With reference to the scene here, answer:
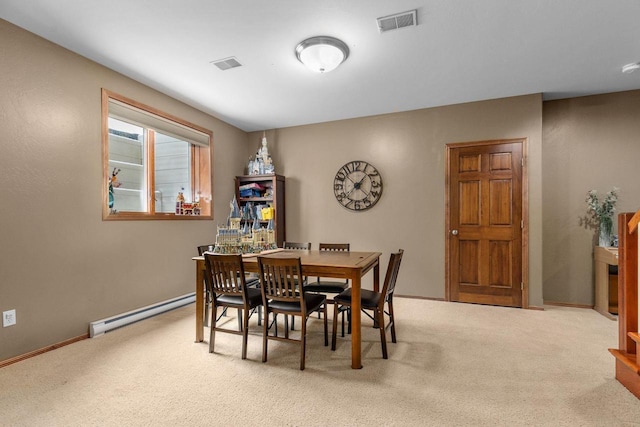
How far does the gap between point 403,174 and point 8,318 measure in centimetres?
450

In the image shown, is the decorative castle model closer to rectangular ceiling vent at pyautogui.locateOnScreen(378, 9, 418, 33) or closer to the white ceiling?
the white ceiling

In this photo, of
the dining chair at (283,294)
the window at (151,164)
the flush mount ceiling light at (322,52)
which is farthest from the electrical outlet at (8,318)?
the flush mount ceiling light at (322,52)

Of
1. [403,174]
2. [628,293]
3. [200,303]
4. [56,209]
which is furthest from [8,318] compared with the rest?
[628,293]

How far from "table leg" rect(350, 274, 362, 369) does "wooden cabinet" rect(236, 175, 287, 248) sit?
2.74m

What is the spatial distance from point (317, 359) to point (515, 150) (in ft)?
11.7

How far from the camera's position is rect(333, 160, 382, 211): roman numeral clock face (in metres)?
4.74

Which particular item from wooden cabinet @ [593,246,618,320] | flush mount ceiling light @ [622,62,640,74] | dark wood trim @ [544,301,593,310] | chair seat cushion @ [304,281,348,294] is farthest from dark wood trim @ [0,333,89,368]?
flush mount ceiling light @ [622,62,640,74]

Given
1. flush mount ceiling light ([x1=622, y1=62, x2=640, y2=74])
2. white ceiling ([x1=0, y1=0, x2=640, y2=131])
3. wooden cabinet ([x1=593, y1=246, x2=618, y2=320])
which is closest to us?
white ceiling ([x1=0, y1=0, x2=640, y2=131])

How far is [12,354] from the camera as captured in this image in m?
2.51

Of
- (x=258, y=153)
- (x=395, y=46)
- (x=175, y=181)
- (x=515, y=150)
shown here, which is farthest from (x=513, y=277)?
(x=175, y=181)

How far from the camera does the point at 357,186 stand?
4.83m

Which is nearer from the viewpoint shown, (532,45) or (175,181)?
(532,45)

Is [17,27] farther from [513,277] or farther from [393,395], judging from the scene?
[513,277]

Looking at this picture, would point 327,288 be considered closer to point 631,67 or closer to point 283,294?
point 283,294
